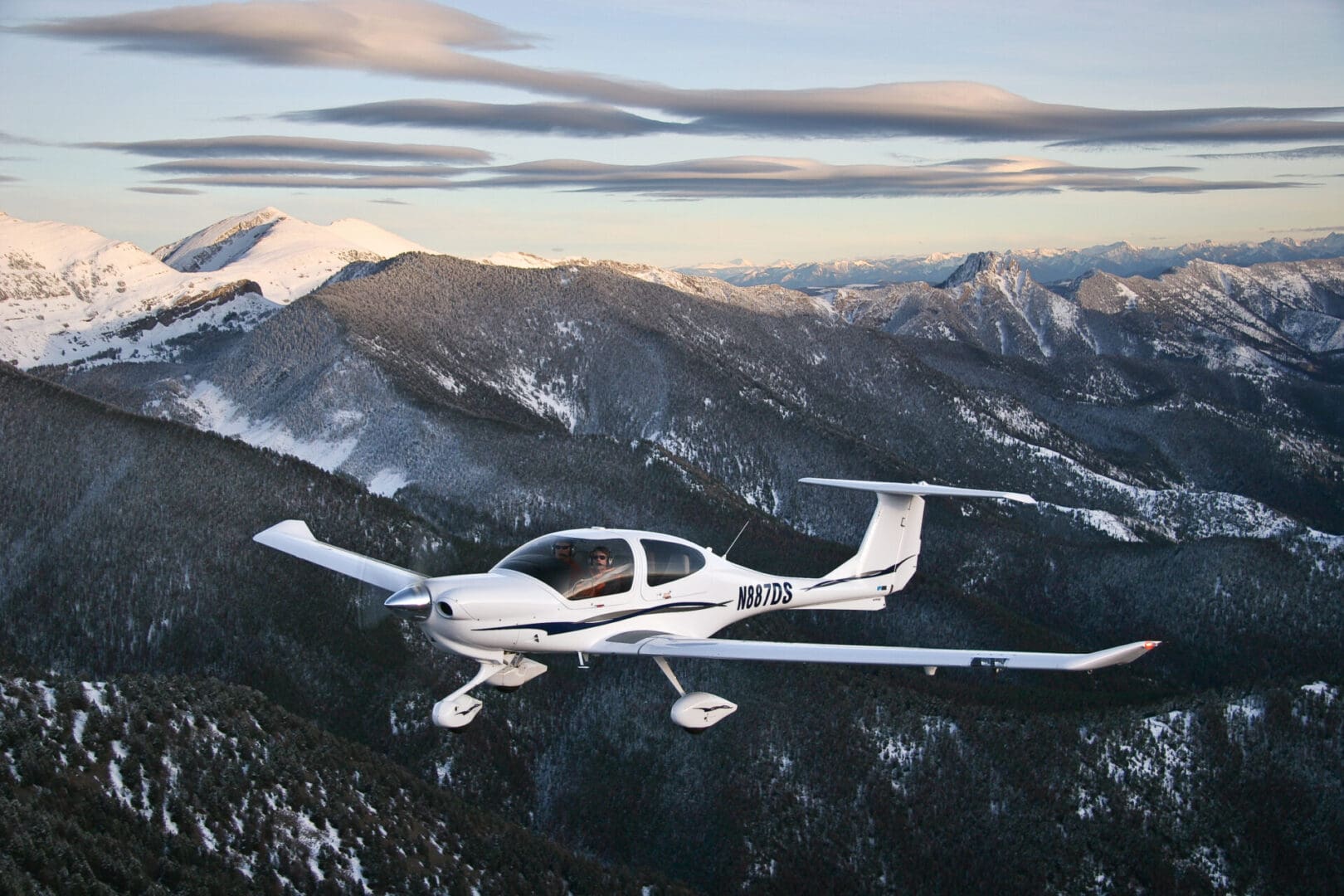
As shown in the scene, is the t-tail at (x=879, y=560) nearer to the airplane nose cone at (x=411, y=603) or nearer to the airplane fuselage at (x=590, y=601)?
the airplane fuselage at (x=590, y=601)

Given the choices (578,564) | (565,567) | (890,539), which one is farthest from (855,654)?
(890,539)

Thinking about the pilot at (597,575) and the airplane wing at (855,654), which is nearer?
the airplane wing at (855,654)

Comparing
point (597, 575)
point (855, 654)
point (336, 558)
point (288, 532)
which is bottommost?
point (288, 532)

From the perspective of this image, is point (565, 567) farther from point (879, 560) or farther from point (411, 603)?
point (879, 560)

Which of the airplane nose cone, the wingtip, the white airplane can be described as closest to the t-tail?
the white airplane

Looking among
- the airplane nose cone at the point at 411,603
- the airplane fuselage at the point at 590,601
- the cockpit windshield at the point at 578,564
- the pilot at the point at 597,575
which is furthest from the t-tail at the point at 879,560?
the airplane nose cone at the point at 411,603

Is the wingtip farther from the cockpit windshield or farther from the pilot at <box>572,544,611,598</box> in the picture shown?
the pilot at <box>572,544,611,598</box>

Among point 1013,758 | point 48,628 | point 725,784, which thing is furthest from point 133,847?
point 1013,758

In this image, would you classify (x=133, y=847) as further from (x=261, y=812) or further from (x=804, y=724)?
(x=804, y=724)
